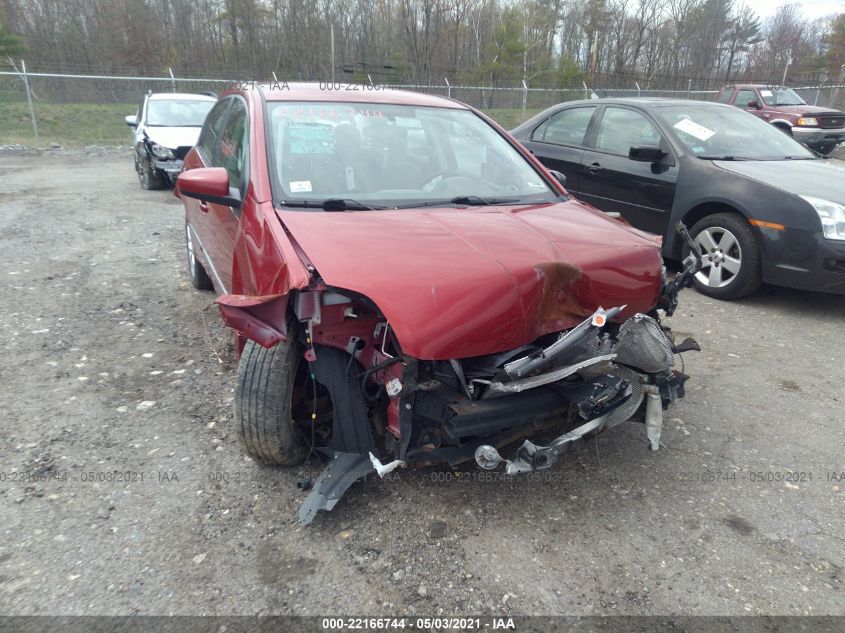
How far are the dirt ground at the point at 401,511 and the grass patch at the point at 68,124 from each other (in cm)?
1599

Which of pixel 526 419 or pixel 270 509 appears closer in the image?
pixel 526 419

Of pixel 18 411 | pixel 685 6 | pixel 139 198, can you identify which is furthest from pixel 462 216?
pixel 685 6

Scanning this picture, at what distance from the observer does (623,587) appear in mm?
2250

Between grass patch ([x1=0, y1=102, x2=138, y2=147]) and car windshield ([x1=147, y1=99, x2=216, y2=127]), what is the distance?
26.2ft

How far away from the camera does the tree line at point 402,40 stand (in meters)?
26.1

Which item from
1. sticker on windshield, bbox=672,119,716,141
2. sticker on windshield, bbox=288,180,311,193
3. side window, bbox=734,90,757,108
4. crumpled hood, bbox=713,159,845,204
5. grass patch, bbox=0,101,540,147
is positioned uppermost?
side window, bbox=734,90,757,108

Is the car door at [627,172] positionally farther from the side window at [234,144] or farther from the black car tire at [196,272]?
the black car tire at [196,272]

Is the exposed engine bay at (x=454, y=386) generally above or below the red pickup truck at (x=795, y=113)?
below

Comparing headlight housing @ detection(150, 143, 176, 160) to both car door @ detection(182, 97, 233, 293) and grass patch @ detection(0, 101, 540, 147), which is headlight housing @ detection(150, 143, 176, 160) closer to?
car door @ detection(182, 97, 233, 293)

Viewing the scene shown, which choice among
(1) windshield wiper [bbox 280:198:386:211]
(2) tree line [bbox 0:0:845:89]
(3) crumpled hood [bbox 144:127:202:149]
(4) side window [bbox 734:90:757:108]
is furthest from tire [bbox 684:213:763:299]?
(2) tree line [bbox 0:0:845:89]

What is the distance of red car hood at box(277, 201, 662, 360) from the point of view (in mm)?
2193

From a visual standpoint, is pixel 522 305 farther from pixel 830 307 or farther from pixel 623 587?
pixel 830 307

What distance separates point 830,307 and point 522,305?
14.0 feet

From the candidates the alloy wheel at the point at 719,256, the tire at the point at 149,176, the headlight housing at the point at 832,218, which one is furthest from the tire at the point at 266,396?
the tire at the point at 149,176
